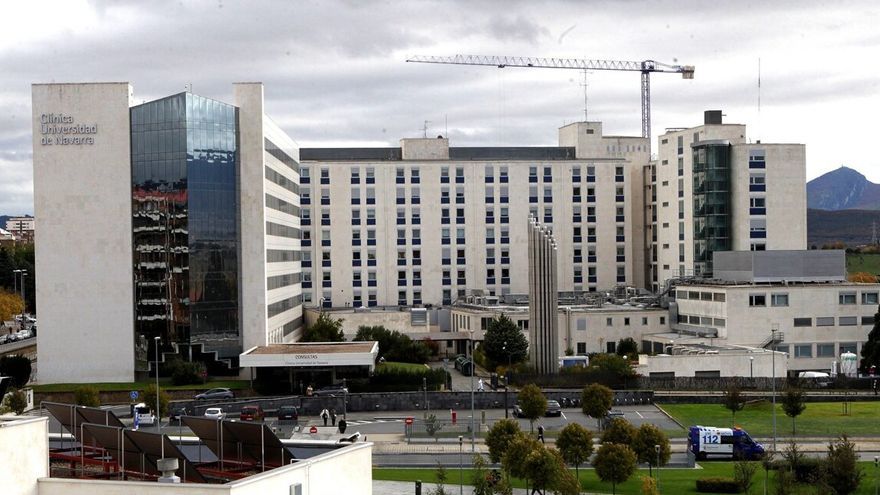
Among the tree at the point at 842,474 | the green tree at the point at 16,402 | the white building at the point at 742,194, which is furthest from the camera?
the white building at the point at 742,194

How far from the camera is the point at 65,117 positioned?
81.4 metres

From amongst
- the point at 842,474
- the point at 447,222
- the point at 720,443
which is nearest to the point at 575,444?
the point at 720,443

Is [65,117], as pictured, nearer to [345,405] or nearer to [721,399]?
[345,405]

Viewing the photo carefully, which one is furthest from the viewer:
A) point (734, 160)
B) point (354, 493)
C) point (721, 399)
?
point (734, 160)

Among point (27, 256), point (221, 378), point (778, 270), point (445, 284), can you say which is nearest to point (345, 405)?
point (221, 378)

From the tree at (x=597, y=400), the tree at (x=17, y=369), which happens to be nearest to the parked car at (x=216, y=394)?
the tree at (x=17, y=369)

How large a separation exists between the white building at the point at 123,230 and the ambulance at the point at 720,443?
37.5 meters

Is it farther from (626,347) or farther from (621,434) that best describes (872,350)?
(621,434)

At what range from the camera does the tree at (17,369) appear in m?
81.1

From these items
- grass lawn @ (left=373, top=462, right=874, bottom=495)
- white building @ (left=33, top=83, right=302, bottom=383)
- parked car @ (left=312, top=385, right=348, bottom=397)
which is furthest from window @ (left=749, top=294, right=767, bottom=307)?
white building @ (left=33, top=83, right=302, bottom=383)

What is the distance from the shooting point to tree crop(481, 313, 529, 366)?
301 ft

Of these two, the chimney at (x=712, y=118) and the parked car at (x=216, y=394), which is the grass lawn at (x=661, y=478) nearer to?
the parked car at (x=216, y=394)

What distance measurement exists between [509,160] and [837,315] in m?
40.9

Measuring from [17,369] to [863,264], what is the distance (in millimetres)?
145131
